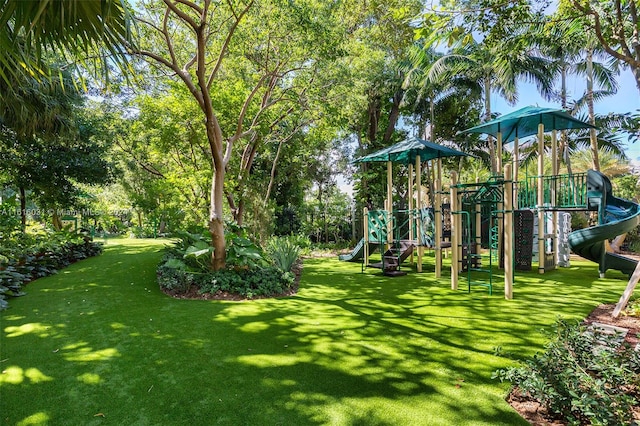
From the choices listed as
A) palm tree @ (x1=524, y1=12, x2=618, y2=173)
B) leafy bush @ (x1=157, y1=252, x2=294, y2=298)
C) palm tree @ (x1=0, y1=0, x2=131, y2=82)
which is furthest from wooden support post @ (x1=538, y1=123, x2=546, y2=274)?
palm tree @ (x1=0, y1=0, x2=131, y2=82)

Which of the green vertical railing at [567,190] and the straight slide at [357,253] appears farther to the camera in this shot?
the straight slide at [357,253]

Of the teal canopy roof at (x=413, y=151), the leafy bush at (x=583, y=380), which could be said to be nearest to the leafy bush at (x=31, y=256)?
the leafy bush at (x=583, y=380)

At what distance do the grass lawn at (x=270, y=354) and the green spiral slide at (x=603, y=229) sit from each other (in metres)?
1.47

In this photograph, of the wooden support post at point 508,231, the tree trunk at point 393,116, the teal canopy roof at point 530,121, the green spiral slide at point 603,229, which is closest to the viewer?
the wooden support post at point 508,231

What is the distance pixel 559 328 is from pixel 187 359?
346 cm

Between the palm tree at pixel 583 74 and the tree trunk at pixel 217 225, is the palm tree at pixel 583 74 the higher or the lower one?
the higher one

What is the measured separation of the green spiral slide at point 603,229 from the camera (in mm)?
7215

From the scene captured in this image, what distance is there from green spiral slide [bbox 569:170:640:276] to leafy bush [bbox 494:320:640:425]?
229 inches

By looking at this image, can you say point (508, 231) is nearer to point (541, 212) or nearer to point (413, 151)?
point (541, 212)

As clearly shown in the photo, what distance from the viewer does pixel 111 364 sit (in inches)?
128

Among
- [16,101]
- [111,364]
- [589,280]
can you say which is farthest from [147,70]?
[589,280]

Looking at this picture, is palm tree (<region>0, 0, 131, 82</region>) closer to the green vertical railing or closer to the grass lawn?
the grass lawn

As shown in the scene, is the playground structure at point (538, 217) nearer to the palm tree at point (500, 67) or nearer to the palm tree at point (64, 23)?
the palm tree at point (500, 67)

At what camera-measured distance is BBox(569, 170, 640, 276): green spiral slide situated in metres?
7.21
